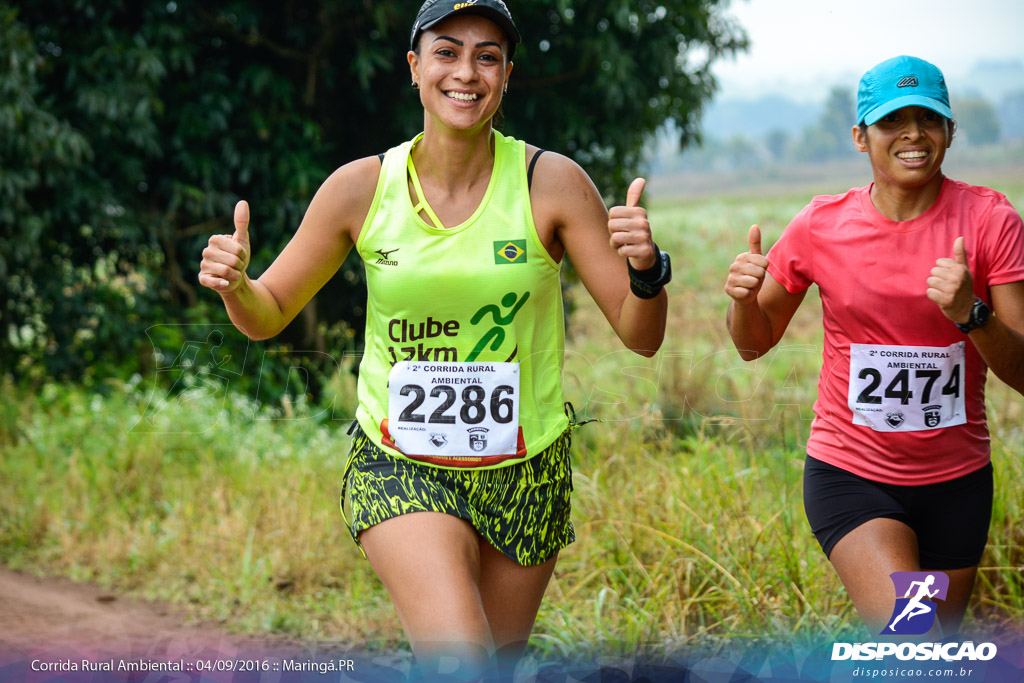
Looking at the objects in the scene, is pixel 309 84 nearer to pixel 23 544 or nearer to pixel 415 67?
pixel 23 544

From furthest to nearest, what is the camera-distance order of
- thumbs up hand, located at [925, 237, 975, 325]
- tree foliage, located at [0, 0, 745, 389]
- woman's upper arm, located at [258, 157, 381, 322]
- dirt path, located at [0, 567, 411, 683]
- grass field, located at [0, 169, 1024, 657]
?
1. tree foliage, located at [0, 0, 745, 389]
2. grass field, located at [0, 169, 1024, 657]
3. dirt path, located at [0, 567, 411, 683]
4. woman's upper arm, located at [258, 157, 381, 322]
5. thumbs up hand, located at [925, 237, 975, 325]

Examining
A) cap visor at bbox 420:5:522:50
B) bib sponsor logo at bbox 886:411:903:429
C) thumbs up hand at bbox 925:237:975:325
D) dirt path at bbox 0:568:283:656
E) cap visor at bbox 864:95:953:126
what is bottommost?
dirt path at bbox 0:568:283:656

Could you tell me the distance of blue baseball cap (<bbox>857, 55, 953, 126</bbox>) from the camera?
2.59m

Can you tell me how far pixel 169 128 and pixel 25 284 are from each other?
1.53 m

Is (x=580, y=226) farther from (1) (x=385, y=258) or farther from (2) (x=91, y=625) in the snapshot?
(2) (x=91, y=625)

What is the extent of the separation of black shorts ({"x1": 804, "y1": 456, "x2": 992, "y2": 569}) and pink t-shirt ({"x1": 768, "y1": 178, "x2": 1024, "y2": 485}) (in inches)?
1.2

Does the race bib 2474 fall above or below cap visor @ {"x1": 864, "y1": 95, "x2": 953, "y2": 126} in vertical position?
below

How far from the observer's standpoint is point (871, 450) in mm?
2713

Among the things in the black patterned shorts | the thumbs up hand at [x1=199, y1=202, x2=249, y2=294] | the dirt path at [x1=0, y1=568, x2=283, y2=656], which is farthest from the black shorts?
the dirt path at [x1=0, y1=568, x2=283, y2=656]

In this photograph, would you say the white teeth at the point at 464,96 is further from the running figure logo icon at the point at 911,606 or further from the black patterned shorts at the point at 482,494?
the running figure logo icon at the point at 911,606

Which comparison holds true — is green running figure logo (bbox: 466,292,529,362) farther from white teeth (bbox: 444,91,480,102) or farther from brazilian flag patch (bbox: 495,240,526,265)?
white teeth (bbox: 444,91,480,102)

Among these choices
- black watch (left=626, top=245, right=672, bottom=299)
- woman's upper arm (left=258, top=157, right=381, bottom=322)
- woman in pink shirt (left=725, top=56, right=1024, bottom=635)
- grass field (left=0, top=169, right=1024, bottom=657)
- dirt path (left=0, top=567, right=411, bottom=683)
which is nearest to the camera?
black watch (left=626, top=245, right=672, bottom=299)

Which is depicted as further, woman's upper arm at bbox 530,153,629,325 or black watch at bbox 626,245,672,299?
woman's upper arm at bbox 530,153,629,325

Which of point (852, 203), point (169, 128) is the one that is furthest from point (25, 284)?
point (852, 203)
